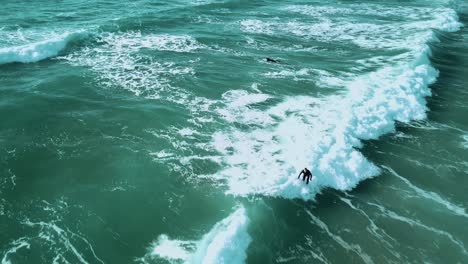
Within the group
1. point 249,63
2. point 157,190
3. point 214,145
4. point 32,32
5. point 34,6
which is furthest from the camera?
point 34,6

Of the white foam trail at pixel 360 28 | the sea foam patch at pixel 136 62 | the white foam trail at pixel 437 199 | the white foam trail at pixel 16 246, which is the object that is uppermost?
the white foam trail at pixel 360 28

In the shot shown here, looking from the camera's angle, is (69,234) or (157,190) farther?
(157,190)

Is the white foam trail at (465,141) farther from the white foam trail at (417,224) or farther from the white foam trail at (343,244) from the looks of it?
the white foam trail at (343,244)

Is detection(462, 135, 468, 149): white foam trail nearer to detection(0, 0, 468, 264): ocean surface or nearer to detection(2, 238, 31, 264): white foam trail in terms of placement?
detection(0, 0, 468, 264): ocean surface

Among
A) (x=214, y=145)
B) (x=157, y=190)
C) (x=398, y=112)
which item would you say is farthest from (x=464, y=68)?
(x=157, y=190)

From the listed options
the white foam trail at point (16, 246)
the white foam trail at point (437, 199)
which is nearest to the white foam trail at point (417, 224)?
the white foam trail at point (437, 199)

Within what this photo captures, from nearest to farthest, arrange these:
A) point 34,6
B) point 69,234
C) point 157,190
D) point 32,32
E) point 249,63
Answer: point 69,234
point 157,190
point 249,63
point 32,32
point 34,6

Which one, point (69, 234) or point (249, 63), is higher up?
point (249, 63)

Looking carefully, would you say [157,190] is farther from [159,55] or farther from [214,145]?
[159,55]
